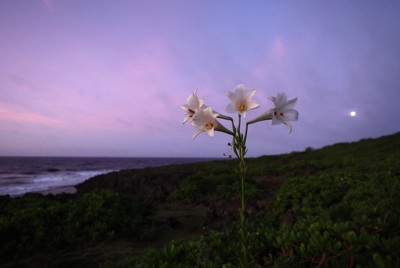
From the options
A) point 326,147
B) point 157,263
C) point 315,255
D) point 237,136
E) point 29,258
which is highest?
point 326,147

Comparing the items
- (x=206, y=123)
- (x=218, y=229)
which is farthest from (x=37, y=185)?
(x=206, y=123)

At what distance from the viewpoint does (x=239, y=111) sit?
236cm

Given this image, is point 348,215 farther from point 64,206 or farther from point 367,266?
point 64,206

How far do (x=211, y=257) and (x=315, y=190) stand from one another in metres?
5.53

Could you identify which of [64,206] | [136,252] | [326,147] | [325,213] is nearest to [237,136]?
[325,213]

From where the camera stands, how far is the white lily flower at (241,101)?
2355 millimetres

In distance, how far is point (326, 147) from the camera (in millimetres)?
28188

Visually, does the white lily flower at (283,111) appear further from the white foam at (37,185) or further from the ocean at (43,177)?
the white foam at (37,185)

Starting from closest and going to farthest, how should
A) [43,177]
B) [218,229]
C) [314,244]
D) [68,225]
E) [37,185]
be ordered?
[314,244]
[68,225]
[218,229]
[37,185]
[43,177]

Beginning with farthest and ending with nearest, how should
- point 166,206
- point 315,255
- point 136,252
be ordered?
point 166,206, point 136,252, point 315,255

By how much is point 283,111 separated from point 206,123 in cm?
72

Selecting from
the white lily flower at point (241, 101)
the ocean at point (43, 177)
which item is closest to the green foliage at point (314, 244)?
the white lily flower at point (241, 101)

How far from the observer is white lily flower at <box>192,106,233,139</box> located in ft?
7.81

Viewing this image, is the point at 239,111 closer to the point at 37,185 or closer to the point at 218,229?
the point at 218,229
